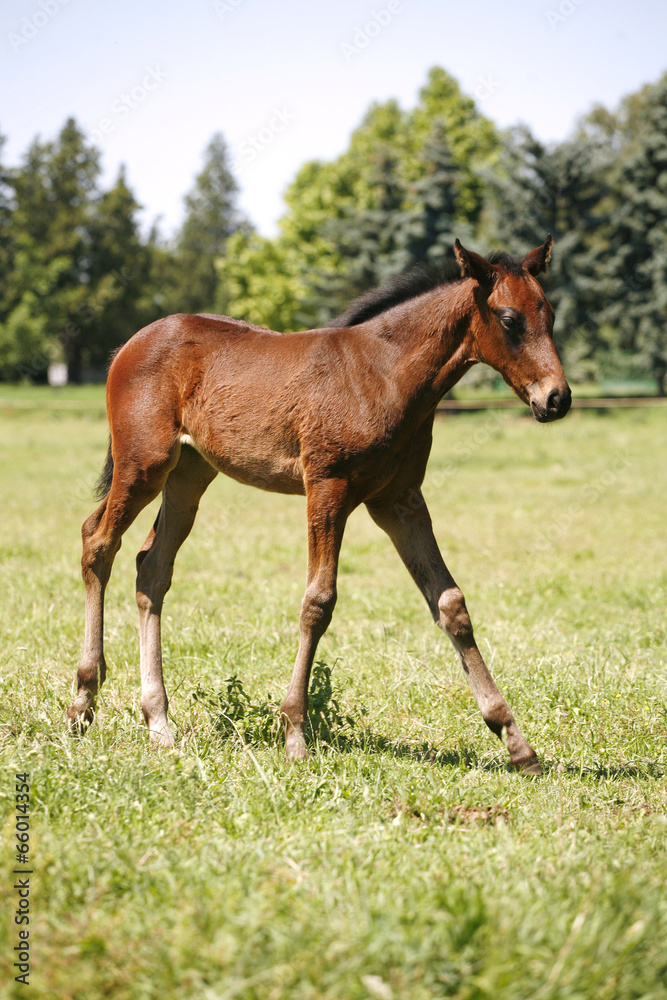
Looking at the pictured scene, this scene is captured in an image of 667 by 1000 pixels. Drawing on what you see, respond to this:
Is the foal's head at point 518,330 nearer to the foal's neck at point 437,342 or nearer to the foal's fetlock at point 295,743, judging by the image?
the foal's neck at point 437,342

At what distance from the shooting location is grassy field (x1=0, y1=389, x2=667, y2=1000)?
7.08 feet

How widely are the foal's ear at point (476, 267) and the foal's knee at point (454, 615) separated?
4.59ft

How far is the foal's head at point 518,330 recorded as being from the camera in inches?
140

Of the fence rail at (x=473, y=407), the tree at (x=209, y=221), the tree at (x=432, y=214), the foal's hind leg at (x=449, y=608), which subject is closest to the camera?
the foal's hind leg at (x=449, y=608)

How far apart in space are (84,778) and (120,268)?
51950 mm

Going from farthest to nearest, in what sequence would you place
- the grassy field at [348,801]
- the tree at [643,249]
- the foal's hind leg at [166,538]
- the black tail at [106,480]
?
1. the tree at [643,249]
2. the black tail at [106,480]
3. the foal's hind leg at [166,538]
4. the grassy field at [348,801]

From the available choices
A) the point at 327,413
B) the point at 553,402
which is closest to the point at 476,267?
the point at 553,402

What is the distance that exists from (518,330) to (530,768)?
76.3 inches

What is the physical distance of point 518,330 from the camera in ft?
12.0

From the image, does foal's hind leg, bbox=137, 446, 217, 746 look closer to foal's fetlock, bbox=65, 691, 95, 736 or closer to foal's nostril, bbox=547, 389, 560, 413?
foal's fetlock, bbox=65, 691, 95, 736

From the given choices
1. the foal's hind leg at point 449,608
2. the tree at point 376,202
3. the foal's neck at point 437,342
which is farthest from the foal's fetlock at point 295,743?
the tree at point 376,202

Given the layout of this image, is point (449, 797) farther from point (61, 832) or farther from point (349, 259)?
point (349, 259)

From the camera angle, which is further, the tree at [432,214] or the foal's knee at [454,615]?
the tree at [432,214]

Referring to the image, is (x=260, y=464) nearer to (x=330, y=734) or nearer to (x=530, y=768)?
(x=330, y=734)
